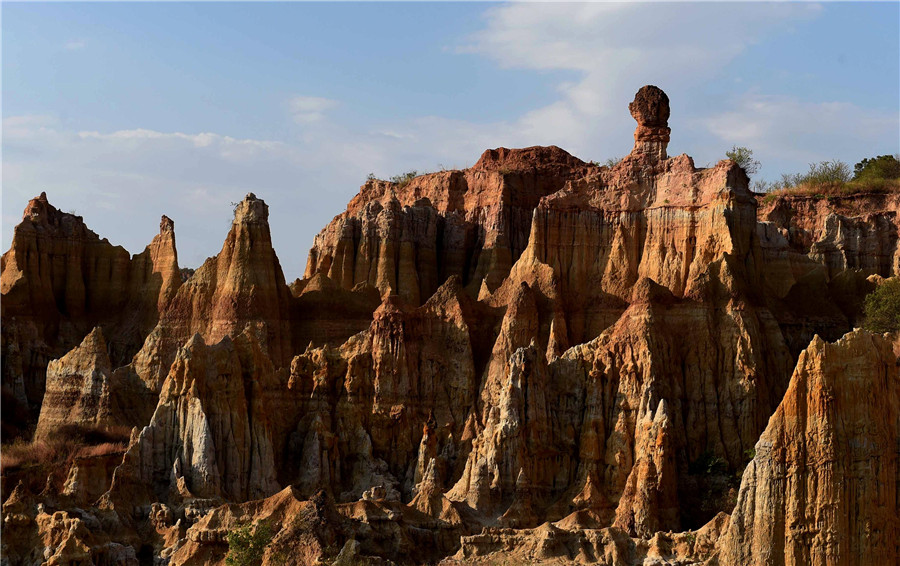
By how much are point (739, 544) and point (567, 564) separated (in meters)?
5.80

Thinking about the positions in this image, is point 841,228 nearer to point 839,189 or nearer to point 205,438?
point 839,189

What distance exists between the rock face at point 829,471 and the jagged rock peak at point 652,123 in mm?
32140

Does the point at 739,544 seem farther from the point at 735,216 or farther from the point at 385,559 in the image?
the point at 735,216

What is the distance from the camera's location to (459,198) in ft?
290

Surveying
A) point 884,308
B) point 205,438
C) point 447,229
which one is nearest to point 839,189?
point 447,229

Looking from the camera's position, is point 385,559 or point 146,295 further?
point 146,295

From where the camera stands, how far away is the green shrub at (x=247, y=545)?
158ft

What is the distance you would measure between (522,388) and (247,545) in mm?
16191

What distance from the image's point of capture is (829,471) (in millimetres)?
45250

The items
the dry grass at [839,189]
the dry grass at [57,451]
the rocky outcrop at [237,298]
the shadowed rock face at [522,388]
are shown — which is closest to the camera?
the shadowed rock face at [522,388]

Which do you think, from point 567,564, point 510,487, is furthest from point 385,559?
point 510,487

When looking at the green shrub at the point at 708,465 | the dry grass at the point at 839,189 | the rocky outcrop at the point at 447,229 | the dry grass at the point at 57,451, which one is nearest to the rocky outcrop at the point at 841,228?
the dry grass at the point at 839,189

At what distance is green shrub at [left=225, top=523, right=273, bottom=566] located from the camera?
48031mm

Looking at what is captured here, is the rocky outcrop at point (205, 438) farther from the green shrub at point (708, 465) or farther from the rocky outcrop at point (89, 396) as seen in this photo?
the green shrub at point (708, 465)
